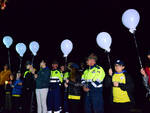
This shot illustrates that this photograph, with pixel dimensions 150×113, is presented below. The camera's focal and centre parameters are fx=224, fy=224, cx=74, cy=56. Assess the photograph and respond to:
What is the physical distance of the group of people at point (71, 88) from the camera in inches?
182

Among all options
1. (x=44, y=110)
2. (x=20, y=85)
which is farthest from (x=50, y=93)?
(x=20, y=85)

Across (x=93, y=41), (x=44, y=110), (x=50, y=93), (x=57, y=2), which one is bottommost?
(x=44, y=110)

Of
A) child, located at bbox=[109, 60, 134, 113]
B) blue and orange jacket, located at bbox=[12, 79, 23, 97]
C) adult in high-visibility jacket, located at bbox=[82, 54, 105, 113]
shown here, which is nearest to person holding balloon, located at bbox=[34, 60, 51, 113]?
blue and orange jacket, located at bbox=[12, 79, 23, 97]

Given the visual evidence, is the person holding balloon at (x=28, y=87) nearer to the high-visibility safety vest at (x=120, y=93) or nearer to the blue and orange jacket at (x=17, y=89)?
the blue and orange jacket at (x=17, y=89)

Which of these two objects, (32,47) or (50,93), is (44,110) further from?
(32,47)

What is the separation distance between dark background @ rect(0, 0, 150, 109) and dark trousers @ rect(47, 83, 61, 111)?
3110mm

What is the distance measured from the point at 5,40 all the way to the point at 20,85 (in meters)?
1.99

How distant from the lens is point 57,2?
39.3ft

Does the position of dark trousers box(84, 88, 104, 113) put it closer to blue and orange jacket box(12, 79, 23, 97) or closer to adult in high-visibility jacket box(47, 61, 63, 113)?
adult in high-visibility jacket box(47, 61, 63, 113)

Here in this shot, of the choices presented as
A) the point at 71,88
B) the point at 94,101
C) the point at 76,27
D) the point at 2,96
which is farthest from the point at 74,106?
the point at 76,27

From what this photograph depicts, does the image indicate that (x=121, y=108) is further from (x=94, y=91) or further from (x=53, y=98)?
(x=53, y=98)

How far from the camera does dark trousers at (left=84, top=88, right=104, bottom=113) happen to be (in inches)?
199

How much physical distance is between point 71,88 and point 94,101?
1.05 m

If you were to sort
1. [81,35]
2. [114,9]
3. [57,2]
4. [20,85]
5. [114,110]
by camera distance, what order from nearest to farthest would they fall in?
1. [114,110]
2. [20,85]
3. [114,9]
4. [81,35]
5. [57,2]
